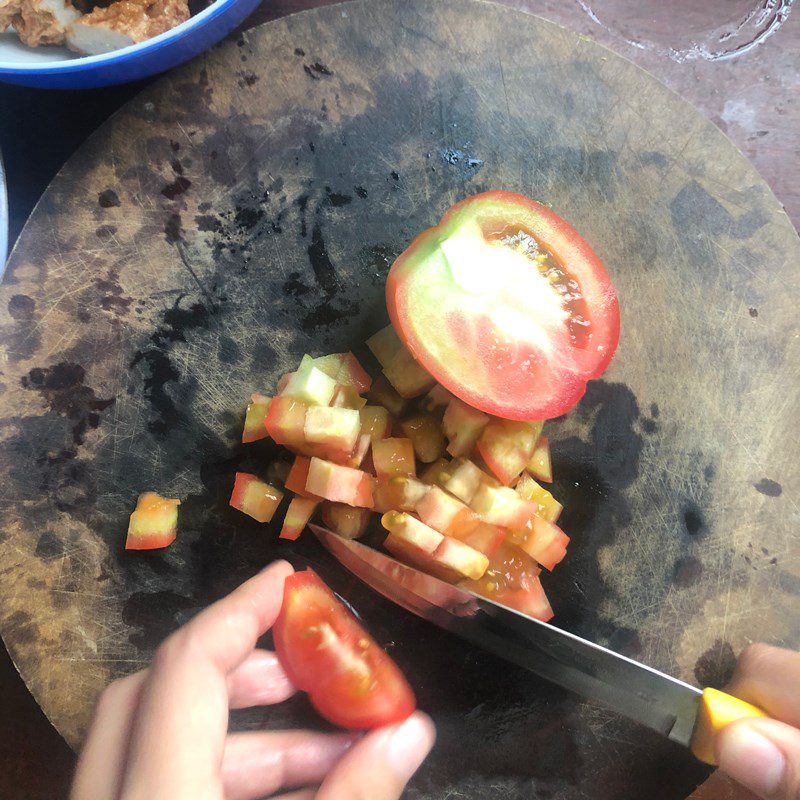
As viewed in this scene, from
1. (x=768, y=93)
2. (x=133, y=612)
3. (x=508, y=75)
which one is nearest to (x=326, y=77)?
(x=508, y=75)

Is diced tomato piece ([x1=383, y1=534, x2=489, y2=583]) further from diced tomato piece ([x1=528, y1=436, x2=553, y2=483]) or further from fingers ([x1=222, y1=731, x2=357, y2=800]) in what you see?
fingers ([x1=222, y1=731, x2=357, y2=800])

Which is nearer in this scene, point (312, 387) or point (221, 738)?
point (221, 738)

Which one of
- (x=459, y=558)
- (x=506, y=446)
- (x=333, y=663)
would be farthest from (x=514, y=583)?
(x=333, y=663)

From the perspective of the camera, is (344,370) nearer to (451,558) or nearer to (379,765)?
(451,558)

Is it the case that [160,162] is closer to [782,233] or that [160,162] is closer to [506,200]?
[506,200]

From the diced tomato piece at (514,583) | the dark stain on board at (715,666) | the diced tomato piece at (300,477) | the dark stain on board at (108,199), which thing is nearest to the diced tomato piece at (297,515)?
the diced tomato piece at (300,477)

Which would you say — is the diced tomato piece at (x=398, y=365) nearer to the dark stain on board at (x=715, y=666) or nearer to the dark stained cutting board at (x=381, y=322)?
the dark stained cutting board at (x=381, y=322)

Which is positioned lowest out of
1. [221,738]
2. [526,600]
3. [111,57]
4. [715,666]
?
[715,666]
